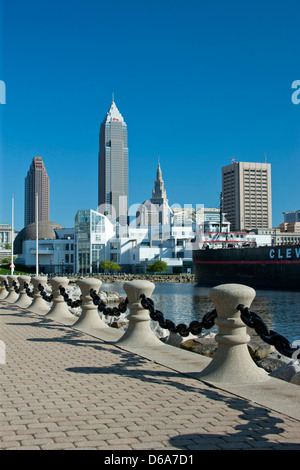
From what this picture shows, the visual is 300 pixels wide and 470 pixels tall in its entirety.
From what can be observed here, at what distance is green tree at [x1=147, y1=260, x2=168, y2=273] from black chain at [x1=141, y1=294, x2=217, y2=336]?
98.1m

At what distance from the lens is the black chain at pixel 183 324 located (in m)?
6.66

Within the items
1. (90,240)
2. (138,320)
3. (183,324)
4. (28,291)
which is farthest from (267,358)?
(90,240)

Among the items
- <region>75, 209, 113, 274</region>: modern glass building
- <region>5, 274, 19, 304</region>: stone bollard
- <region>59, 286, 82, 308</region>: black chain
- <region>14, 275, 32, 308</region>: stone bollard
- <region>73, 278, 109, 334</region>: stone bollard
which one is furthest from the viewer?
<region>75, 209, 113, 274</region>: modern glass building

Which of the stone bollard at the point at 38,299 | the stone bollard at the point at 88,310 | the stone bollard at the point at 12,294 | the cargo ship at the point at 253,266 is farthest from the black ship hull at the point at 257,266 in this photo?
the stone bollard at the point at 88,310

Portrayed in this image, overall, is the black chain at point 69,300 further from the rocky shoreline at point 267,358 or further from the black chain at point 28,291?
the black chain at point 28,291

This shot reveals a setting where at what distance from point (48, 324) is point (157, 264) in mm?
95639

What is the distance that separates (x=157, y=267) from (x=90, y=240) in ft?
54.9

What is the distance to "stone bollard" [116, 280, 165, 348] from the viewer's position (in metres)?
8.57

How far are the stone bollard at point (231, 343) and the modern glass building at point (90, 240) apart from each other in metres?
104

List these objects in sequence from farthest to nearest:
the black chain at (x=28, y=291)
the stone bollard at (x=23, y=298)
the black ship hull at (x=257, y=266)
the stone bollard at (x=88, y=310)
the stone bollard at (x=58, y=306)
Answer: the black ship hull at (x=257, y=266) < the black chain at (x=28, y=291) < the stone bollard at (x=23, y=298) < the stone bollard at (x=58, y=306) < the stone bollard at (x=88, y=310)

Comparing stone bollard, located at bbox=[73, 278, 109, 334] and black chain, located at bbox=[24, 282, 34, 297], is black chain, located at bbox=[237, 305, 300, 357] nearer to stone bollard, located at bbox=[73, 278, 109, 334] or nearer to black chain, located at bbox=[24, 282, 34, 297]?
stone bollard, located at bbox=[73, 278, 109, 334]

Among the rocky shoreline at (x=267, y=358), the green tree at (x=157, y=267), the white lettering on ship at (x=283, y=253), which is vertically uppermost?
the white lettering on ship at (x=283, y=253)

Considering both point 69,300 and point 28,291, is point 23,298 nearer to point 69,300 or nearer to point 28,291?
point 28,291

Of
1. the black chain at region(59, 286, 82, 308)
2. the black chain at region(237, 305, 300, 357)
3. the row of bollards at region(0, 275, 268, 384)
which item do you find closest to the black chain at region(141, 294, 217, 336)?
the row of bollards at region(0, 275, 268, 384)
